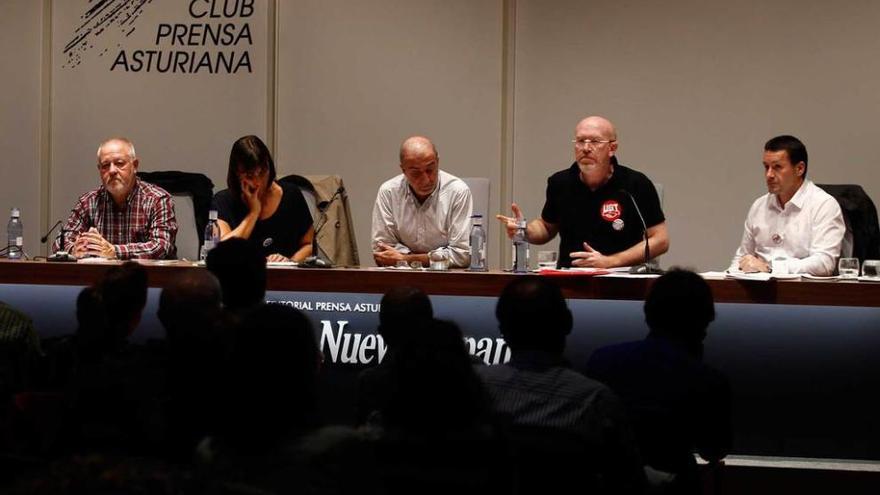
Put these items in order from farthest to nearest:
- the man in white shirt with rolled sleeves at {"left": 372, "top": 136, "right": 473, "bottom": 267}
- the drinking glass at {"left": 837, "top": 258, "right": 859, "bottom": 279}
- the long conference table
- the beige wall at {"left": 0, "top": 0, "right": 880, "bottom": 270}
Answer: the beige wall at {"left": 0, "top": 0, "right": 880, "bottom": 270}
the man in white shirt with rolled sleeves at {"left": 372, "top": 136, "right": 473, "bottom": 267}
the drinking glass at {"left": 837, "top": 258, "right": 859, "bottom": 279}
the long conference table

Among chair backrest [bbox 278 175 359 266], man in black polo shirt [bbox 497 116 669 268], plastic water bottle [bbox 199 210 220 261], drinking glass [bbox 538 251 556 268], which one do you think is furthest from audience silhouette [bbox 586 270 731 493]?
chair backrest [bbox 278 175 359 266]

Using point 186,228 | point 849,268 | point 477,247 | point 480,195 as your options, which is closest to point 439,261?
point 477,247

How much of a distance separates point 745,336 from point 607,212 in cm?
103

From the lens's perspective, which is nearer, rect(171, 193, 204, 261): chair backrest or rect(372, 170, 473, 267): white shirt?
rect(372, 170, 473, 267): white shirt

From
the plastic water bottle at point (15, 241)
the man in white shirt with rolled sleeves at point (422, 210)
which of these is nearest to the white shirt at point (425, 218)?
the man in white shirt with rolled sleeves at point (422, 210)

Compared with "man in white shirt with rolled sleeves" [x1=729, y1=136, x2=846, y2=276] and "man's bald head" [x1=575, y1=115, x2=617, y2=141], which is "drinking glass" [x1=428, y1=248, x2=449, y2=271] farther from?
"man in white shirt with rolled sleeves" [x1=729, y1=136, x2=846, y2=276]

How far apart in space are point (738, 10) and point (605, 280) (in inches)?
115

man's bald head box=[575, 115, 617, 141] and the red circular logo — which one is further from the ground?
man's bald head box=[575, 115, 617, 141]

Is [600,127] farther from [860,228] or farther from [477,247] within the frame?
[860,228]

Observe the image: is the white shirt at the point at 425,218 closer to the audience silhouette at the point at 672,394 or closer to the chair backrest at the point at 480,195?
the chair backrest at the point at 480,195

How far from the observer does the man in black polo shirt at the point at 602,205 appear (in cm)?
484

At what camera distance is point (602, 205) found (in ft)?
16.0

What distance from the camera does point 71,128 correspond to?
6.80m

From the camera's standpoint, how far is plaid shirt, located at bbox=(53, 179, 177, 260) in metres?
4.99
